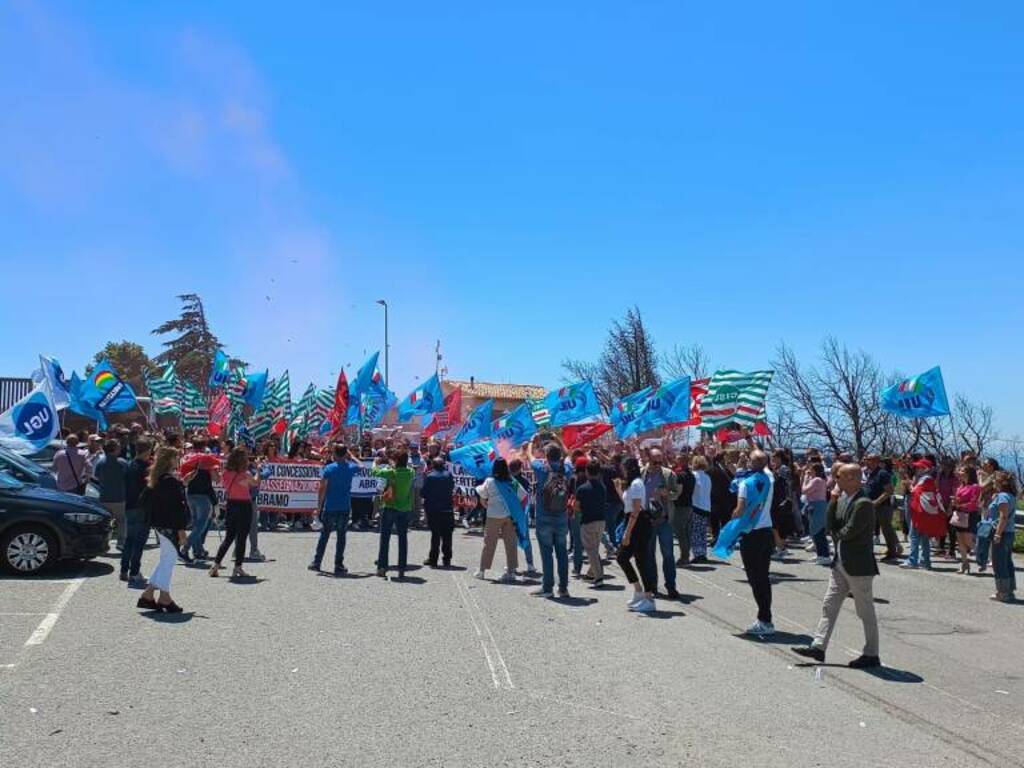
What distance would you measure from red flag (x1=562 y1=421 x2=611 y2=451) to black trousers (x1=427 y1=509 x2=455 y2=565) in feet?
34.1

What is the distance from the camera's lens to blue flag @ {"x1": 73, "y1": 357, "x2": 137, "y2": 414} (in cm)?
2436

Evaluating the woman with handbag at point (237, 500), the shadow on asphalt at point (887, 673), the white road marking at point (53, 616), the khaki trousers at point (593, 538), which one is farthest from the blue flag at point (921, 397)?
the white road marking at point (53, 616)

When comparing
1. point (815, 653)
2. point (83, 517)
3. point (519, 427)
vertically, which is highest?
point (519, 427)

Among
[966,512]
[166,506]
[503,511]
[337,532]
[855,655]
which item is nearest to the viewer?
[855,655]

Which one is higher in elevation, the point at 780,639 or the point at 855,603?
the point at 855,603

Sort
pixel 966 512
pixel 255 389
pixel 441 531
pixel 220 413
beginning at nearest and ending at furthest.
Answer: pixel 441 531 → pixel 966 512 → pixel 255 389 → pixel 220 413

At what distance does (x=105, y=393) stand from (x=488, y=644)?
19.6m

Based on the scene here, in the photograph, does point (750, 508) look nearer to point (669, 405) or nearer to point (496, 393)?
point (669, 405)

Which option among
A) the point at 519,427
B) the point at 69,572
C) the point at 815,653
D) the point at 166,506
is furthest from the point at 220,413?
the point at 815,653

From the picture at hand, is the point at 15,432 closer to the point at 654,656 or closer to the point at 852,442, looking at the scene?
the point at 654,656

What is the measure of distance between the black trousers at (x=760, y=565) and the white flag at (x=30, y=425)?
13489 millimetres

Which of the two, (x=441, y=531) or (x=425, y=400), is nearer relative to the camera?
(x=441, y=531)

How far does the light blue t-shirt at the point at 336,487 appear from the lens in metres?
12.9

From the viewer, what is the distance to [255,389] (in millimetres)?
26734
